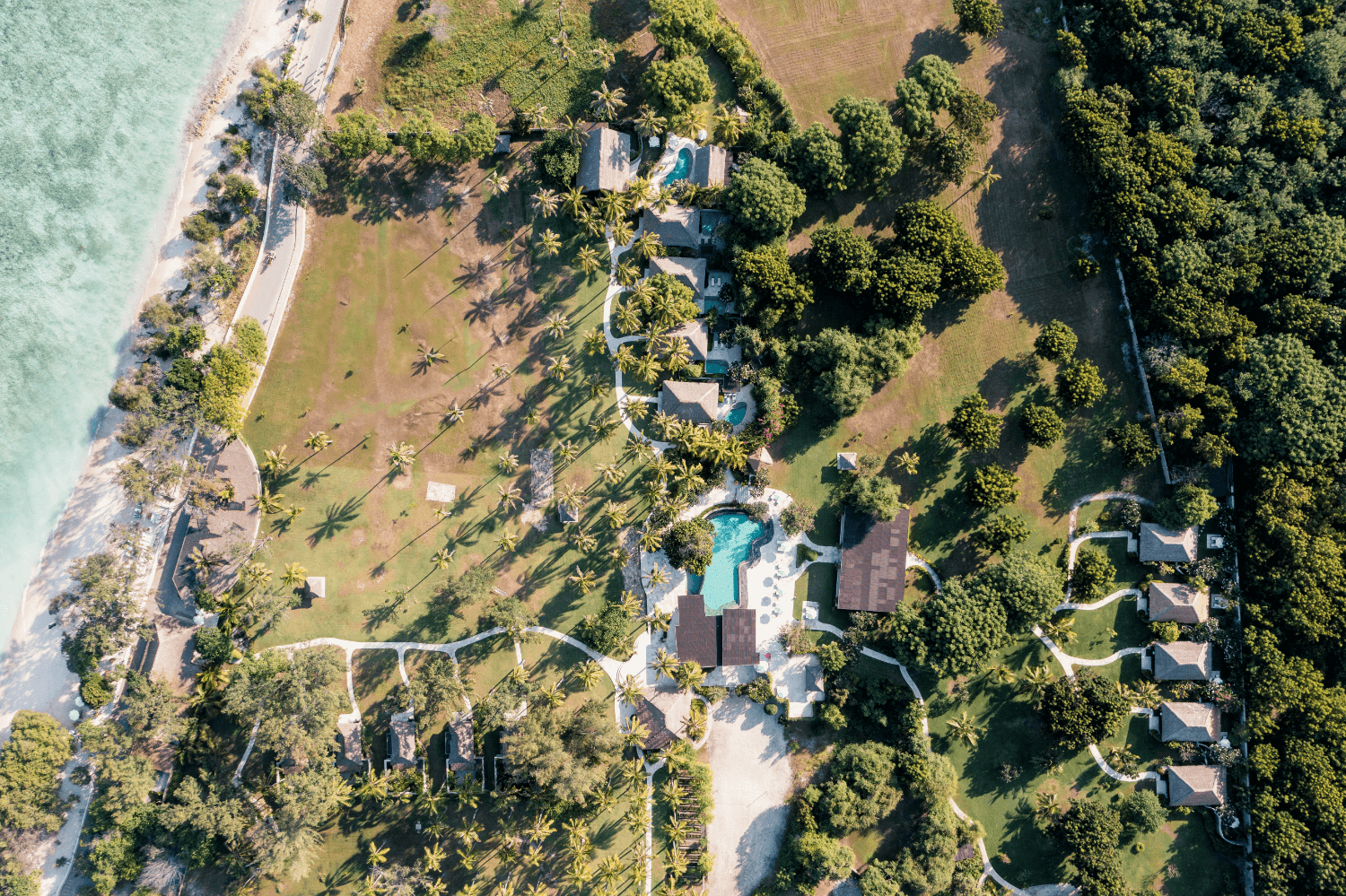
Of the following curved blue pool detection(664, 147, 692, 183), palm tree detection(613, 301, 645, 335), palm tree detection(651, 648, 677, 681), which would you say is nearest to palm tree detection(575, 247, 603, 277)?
palm tree detection(613, 301, 645, 335)

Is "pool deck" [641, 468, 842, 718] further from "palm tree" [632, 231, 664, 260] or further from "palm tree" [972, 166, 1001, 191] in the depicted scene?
"palm tree" [972, 166, 1001, 191]

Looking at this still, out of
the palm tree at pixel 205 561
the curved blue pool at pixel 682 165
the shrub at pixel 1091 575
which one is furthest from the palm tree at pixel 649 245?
the shrub at pixel 1091 575

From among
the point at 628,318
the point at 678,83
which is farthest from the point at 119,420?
the point at 678,83

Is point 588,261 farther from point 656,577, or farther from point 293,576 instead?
point 293,576

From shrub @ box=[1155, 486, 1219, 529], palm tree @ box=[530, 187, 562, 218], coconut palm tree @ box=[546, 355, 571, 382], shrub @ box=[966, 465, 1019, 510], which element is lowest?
shrub @ box=[1155, 486, 1219, 529]

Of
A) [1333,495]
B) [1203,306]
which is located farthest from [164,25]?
[1333,495]

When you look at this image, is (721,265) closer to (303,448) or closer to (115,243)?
(303,448)

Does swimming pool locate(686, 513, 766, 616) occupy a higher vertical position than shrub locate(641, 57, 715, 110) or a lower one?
lower
